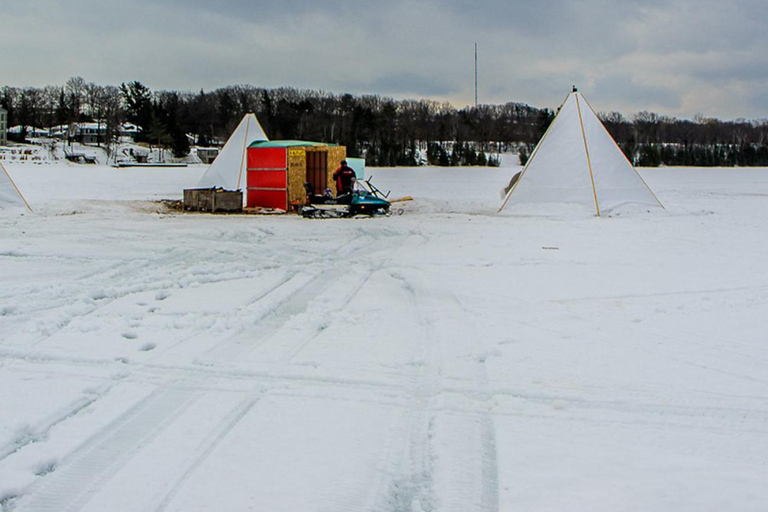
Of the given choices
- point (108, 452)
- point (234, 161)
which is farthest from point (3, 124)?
point (108, 452)

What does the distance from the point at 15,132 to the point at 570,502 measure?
100m

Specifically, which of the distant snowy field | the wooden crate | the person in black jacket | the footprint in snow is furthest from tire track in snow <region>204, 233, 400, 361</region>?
the wooden crate

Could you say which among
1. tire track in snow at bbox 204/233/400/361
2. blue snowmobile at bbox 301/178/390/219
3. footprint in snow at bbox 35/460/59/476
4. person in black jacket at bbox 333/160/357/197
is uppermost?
person in black jacket at bbox 333/160/357/197

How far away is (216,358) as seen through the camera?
4344mm

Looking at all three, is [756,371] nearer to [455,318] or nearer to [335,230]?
[455,318]

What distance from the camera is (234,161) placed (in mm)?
19734

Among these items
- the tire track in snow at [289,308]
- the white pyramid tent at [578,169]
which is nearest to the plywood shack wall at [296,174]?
the white pyramid tent at [578,169]

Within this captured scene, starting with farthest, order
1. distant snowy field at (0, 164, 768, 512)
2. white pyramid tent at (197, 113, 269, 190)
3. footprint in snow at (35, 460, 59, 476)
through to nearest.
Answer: white pyramid tent at (197, 113, 269, 190), footprint in snow at (35, 460, 59, 476), distant snowy field at (0, 164, 768, 512)

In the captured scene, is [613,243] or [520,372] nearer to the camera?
[520,372]

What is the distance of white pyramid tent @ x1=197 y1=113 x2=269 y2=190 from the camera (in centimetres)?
1959

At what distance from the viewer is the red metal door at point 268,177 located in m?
16.7

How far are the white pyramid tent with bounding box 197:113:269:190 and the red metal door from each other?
91.5 inches

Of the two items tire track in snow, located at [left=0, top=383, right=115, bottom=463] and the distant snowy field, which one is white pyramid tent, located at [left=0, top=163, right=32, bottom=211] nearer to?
the distant snowy field

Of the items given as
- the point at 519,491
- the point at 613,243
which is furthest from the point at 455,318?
the point at 613,243
